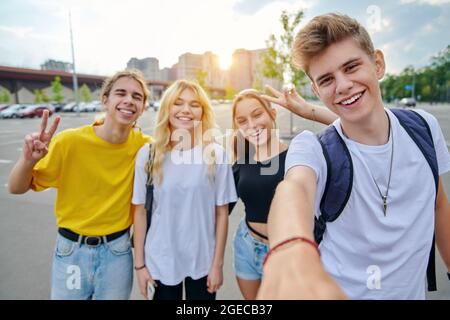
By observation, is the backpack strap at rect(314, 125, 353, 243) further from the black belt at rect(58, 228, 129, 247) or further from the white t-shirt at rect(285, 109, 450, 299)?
the black belt at rect(58, 228, 129, 247)

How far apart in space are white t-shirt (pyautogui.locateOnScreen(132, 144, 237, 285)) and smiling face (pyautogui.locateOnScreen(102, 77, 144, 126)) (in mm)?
285

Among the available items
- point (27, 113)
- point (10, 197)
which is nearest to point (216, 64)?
point (27, 113)

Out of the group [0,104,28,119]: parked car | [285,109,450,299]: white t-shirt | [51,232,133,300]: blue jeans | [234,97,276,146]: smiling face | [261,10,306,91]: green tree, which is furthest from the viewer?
[0,104,28,119]: parked car

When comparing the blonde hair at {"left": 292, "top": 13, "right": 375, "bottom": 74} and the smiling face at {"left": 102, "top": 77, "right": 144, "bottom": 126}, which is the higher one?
the blonde hair at {"left": 292, "top": 13, "right": 375, "bottom": 74}

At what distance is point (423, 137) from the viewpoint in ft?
3.92

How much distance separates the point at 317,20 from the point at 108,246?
182cm

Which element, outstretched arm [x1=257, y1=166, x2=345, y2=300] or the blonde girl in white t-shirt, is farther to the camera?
the blonde girl in white t-shirt

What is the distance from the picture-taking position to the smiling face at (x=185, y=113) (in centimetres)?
192

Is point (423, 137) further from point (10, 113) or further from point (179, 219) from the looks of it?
point (10, 113)

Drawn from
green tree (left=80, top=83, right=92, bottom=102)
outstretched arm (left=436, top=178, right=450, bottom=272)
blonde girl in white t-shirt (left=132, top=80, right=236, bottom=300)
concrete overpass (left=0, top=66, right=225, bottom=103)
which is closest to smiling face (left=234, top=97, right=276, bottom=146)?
blonde girl in white t-shirt (left=132, top=80, right=236, bottom=300)

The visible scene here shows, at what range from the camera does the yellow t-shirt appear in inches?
68.1

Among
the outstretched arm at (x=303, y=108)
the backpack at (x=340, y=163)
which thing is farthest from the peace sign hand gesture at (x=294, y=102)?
the backpack at (x=340, y=163)

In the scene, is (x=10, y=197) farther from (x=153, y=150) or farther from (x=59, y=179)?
(x=153, y=150)

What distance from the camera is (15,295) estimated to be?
260 cm
